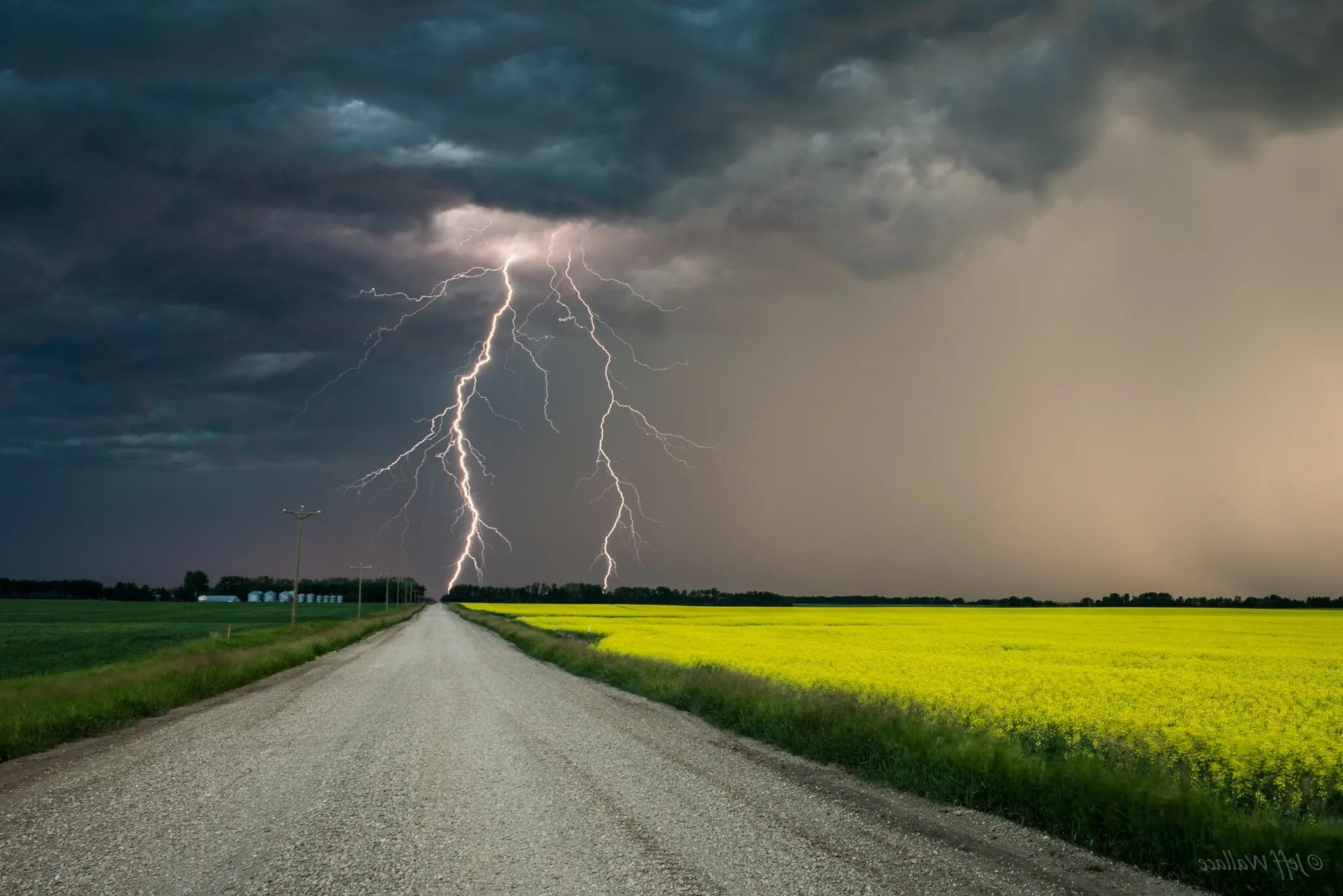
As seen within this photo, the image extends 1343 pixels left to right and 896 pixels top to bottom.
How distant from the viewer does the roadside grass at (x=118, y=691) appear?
45.8ft

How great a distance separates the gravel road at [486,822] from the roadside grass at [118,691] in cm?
68

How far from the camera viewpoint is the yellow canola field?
459 inches

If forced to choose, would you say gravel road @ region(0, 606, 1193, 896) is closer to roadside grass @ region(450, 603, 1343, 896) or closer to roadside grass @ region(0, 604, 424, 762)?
roadside grass @ region(450, 603, 1343, 896)

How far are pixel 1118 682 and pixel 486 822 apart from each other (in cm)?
2059

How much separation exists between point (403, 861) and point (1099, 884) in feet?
19.2

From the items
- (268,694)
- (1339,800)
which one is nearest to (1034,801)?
(1339,800)

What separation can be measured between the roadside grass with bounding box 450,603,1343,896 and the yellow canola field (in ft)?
5.10

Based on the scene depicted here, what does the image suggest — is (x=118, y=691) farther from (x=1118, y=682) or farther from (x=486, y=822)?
(x=1118, y=682)

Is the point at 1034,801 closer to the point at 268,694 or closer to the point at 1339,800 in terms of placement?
the point at 1339,800

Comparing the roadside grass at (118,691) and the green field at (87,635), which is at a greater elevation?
the roadside grass at (118,691)

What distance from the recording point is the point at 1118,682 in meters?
23.0

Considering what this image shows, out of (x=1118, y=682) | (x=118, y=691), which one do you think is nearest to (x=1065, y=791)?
(x=1118, y=682)

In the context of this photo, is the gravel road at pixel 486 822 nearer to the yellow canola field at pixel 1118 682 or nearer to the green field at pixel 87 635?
the yellow canola field at pixel 1118 682

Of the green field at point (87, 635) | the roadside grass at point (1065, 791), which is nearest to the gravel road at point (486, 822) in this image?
the roadside grass at point (1065, 791)
